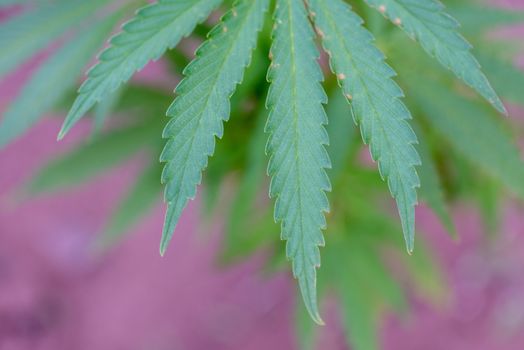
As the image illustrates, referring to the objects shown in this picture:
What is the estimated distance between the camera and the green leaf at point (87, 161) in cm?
118

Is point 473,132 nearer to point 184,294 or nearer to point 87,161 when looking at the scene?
point 87,161

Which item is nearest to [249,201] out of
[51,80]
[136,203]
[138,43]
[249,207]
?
[249,207]

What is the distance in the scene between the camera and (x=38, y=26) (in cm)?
93

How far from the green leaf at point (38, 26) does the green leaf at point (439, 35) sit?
462 millimetres

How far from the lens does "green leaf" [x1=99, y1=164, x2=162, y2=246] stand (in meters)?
1.18

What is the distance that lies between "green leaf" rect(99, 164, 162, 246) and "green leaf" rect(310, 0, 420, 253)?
62 centimetres

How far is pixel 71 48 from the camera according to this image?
935 millimetres

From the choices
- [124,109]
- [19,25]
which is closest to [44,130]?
[124,109]

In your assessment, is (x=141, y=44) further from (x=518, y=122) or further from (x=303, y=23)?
(x=518, y=122)

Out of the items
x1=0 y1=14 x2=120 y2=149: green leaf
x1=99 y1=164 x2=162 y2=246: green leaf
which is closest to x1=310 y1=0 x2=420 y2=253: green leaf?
x1=0 y1=14 x2=120 y2=149: green leaf

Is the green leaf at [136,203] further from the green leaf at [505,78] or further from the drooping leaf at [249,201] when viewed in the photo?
the green leaf at [505,78]

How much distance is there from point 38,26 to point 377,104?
0.55 m

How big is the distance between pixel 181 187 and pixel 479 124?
0.45 metres

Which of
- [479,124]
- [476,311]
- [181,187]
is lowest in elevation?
[476,311]
